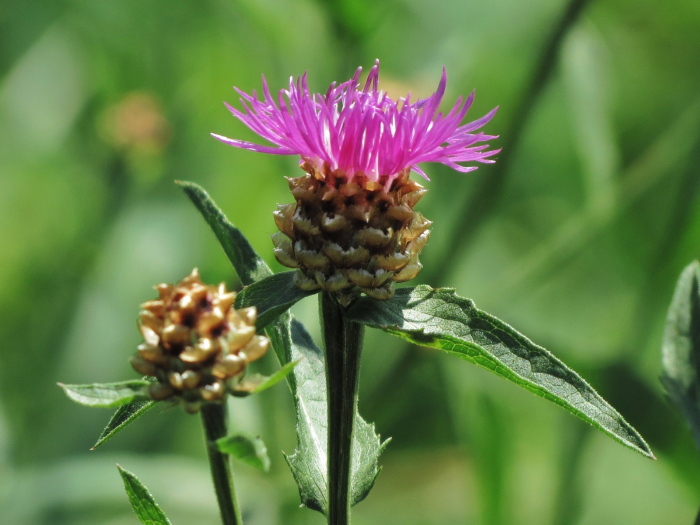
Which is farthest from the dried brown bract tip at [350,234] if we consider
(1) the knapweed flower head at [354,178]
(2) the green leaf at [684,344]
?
(2) the green leaf at [684,344]

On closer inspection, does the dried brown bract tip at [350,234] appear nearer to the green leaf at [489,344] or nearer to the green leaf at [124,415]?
the green leaf at [489,344]

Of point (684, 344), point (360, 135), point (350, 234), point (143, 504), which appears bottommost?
point (143, 504)

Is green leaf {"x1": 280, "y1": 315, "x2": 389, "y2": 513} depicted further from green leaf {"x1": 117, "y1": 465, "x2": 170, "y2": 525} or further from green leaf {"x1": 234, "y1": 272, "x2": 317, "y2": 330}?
green leaf {"x1": 117, "y1": 465, "x2": 170, "y2": 525}

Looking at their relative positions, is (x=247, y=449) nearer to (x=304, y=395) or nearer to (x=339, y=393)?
(x=339, y=393)

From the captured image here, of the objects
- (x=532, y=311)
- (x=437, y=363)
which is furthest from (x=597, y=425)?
(x=532, y=311)

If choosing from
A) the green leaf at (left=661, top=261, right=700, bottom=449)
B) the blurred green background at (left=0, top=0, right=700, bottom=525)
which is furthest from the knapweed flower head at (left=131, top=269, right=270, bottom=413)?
A: the blurred green background at (left=0, top=0, right=700, bottom=525)

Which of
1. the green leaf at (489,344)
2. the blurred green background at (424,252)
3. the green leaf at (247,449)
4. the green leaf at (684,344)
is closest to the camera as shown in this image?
the green leaf at (247,449)

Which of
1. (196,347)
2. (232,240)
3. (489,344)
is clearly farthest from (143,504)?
(489,344)
